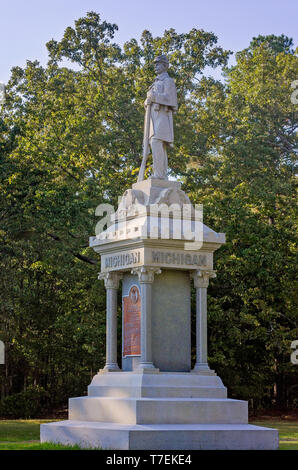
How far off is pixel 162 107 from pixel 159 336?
16.8 feet

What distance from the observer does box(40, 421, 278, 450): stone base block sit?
13938 mm

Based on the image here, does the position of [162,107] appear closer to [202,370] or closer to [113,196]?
[202,370]

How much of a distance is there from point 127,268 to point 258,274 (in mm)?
15350

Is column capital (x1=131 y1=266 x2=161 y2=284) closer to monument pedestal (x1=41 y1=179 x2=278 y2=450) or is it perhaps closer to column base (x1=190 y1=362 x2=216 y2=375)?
monument pedestal (x1=41 y1=179 x2=278 y2=450)

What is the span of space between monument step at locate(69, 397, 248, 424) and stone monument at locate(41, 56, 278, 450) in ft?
0.06

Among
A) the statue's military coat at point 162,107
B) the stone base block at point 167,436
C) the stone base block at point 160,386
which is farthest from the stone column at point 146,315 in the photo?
the statue's military coat at point 162,107

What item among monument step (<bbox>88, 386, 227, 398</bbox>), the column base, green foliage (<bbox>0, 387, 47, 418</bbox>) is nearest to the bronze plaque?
monument step (<bbox>88, 386, 227, 398</bbox>)

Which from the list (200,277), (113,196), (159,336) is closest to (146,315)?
(159,336)

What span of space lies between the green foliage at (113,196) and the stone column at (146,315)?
13.0m

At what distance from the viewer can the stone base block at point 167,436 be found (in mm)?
13938

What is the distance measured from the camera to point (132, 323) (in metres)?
16.7

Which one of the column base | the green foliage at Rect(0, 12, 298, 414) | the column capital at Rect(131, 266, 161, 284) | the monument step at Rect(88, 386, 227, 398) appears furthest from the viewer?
the green foliage at Rect(0, 12, 298, 414)

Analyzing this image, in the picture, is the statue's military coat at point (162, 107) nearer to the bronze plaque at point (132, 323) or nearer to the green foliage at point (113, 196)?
the bronze plaque at point (132, 323)

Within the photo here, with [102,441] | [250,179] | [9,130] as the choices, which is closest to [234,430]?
[102,441]
